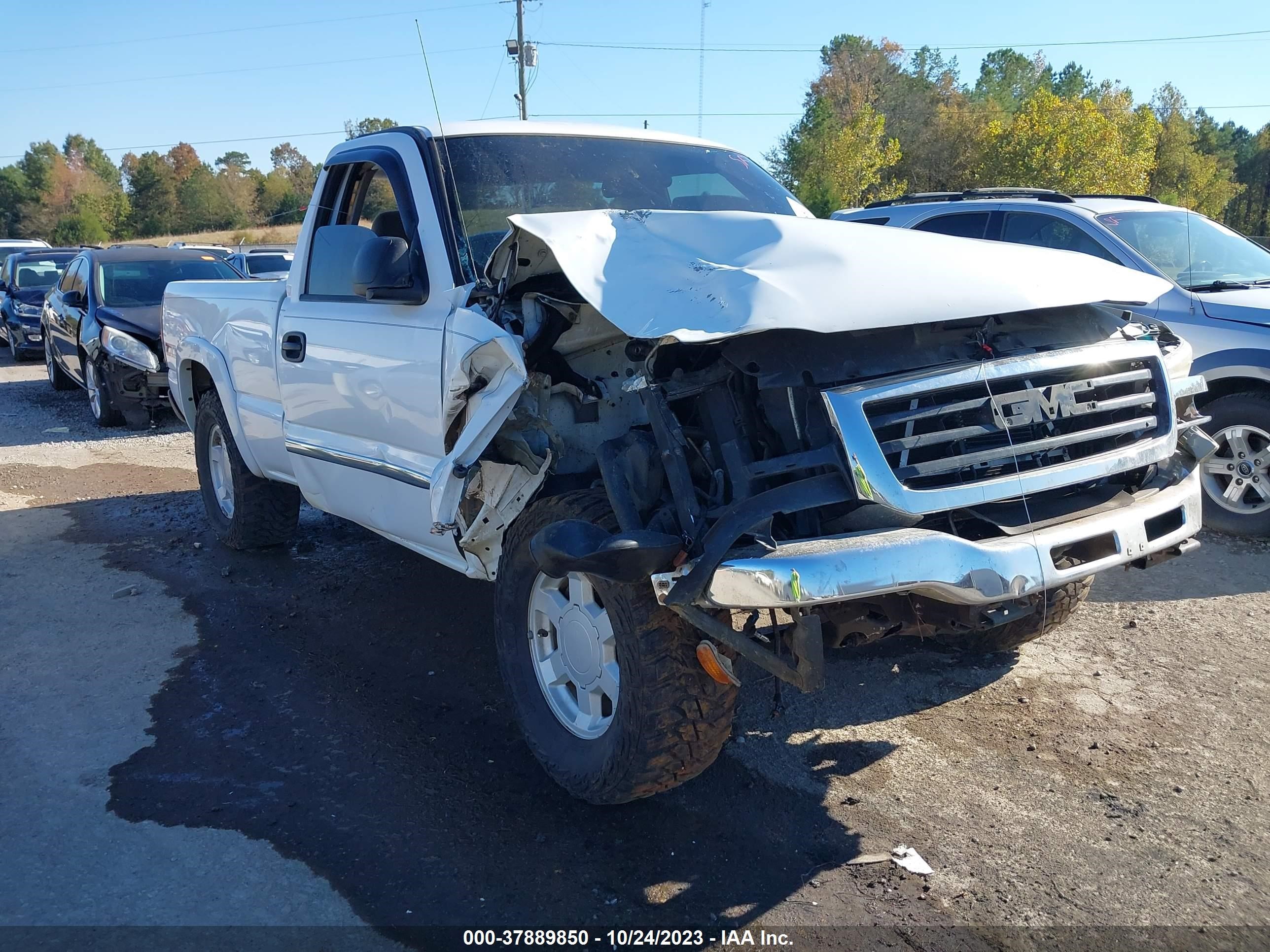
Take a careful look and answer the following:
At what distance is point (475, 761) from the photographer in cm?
361

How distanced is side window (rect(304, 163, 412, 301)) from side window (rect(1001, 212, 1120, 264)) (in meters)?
4.46

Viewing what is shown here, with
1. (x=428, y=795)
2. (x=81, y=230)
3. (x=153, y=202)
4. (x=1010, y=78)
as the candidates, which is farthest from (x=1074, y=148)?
(x=153, y=202)

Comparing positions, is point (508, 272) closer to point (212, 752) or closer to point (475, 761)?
point (475, 761)

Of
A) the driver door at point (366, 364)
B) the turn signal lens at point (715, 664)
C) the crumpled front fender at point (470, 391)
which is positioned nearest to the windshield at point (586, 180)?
the driver door at point (366, 364)

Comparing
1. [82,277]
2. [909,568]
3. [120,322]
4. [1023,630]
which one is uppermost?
[82,277]

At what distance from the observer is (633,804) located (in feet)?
10.9

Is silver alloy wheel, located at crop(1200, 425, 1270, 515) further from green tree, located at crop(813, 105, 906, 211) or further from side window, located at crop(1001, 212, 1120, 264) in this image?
green tree, located at crop(813, 105, 906, 211)

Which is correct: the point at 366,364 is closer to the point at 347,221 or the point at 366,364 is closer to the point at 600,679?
the point at 347,221

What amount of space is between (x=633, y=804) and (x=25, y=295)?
59.3 feet

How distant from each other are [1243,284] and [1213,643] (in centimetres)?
298

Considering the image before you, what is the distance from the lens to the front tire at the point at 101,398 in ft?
35.0

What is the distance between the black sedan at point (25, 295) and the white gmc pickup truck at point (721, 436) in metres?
16.0

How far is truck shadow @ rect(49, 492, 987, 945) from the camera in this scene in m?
2.85

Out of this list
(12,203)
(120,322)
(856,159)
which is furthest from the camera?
(12,203)
